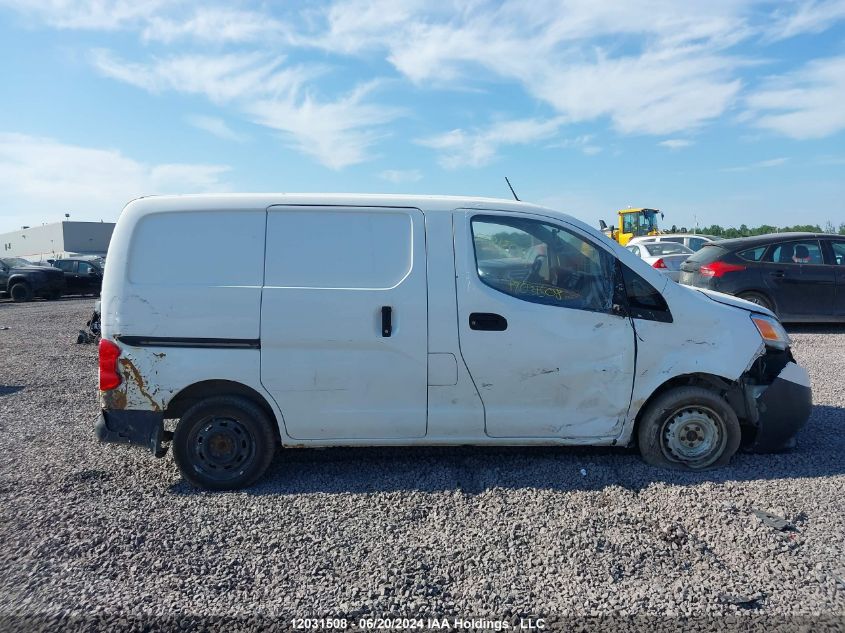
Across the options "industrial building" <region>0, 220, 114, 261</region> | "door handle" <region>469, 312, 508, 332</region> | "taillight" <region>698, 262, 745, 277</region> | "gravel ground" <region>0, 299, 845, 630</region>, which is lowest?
"gravel ground" <region>0, 299, 845, 630</region>

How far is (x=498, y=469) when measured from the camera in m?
4.78

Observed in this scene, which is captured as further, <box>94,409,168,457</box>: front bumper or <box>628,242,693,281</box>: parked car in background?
<box>628,242,693,281</box>: parked car in background

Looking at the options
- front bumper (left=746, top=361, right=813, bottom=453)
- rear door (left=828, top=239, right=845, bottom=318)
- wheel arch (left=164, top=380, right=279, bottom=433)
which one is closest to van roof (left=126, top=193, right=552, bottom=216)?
wheel arch (left=164, top=380, right=279, bottom=433)

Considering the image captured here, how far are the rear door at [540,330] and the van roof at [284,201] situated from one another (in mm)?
162

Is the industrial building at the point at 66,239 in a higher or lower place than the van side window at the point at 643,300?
higher

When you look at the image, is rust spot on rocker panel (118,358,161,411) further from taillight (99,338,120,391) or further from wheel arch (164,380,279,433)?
wheel arch (164,380,279,433)

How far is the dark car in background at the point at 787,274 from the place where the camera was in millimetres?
10789

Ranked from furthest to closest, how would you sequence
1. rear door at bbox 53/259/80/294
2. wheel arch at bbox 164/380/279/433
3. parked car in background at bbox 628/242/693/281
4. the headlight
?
1. rear door at bbox 53/259/80/294
2. parked car in background at bbox 628/242/693/281
3. the headlight
4. wheel arch at bbox 164/380/279/433

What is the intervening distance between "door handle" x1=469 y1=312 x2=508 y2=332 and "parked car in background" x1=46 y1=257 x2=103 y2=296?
80.0 ft

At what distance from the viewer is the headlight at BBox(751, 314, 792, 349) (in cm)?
486

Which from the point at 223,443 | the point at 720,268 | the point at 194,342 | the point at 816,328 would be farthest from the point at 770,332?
the point at 816,328

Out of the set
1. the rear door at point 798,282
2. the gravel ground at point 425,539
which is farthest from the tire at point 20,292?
the rear door at point 798,282

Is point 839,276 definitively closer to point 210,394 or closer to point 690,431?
point 690,431

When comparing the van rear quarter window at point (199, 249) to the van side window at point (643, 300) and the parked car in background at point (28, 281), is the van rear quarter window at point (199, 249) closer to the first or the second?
the van side window at point (643, 300)
